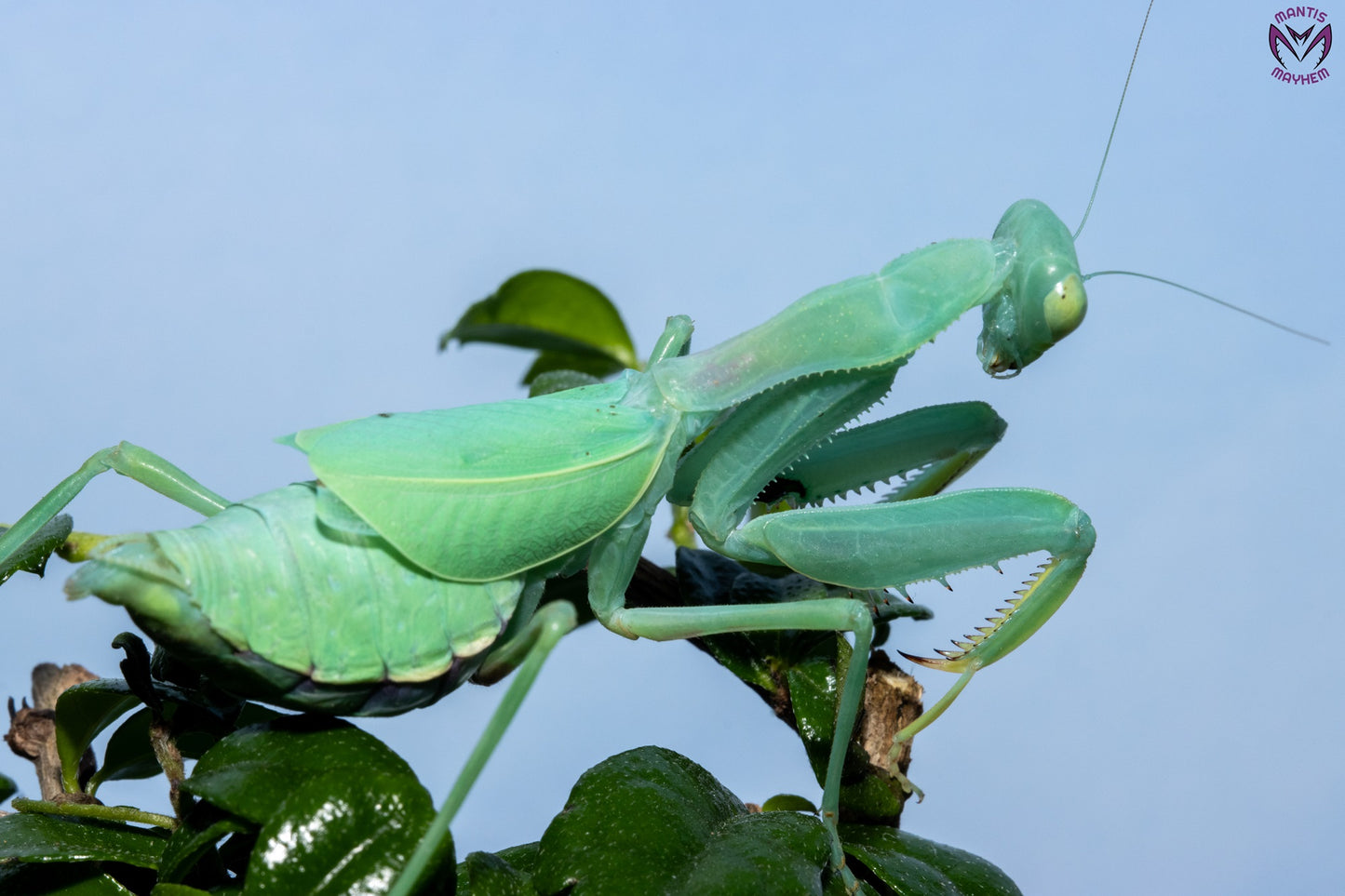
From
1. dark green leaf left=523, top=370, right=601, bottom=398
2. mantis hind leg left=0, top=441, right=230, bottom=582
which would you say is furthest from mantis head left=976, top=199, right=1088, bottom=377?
mantis hind leg left=0, top=441, right=230, bottom=582

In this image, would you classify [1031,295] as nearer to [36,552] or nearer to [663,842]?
[663,842]

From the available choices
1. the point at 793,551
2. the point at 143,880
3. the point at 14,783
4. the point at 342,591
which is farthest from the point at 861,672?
the point at 14,783

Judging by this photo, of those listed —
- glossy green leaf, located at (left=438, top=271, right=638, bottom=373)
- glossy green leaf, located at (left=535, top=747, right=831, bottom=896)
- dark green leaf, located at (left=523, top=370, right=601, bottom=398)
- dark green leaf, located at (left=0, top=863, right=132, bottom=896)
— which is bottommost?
dark green leaf, located at (left=0, top=863, right=132, bottom=896)

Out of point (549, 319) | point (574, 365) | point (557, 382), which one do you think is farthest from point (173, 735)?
point (574, 365)

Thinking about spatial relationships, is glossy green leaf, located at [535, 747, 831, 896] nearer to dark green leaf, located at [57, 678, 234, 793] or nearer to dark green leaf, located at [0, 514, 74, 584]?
dark green leaf, located at [57, 678, 234, 793]

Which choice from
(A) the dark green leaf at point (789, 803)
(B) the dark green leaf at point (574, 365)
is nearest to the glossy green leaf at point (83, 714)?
(A) the dark green leaf at point (789, 803)

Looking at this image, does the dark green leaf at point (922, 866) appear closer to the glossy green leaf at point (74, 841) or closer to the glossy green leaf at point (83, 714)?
the glossy green leaf at point (74, 841)
